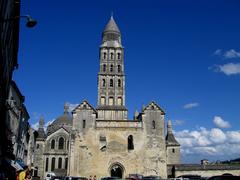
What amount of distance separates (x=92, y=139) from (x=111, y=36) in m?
21.3

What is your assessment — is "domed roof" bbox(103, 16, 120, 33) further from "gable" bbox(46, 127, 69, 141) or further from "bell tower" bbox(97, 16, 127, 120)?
"gable" bbox(46, 127, 69, 141)

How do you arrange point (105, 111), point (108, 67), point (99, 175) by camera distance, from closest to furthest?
1. point (99, 175)
2. point (105, 111)
3. point (108, 67)

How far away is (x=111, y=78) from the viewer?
5566 centimetres

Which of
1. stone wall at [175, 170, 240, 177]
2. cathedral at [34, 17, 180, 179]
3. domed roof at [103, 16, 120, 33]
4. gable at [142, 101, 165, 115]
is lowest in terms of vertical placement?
stone wall at [175, 170, 240, 177]

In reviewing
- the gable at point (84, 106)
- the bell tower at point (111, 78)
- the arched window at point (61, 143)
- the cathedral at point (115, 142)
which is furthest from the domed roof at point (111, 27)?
the arched window at point (61, 143)

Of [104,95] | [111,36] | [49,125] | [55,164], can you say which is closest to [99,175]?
[104,95]

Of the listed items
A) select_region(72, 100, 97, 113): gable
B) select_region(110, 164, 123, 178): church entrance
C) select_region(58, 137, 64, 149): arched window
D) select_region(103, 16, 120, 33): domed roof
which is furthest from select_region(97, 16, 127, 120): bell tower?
select_region(58, 137, 64, 149): arched window

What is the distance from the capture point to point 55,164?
60375mm

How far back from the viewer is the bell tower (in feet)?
171

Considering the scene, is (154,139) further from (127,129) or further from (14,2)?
(14,2)

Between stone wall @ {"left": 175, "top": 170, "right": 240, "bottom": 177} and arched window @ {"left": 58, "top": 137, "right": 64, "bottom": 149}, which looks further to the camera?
arched window @ {"left": 58, "top": 137, "right": 64, "bottom": 149}

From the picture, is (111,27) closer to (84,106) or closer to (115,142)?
(84,106)

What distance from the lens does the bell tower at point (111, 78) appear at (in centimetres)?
5197

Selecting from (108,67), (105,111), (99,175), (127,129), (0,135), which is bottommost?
(99,175)
